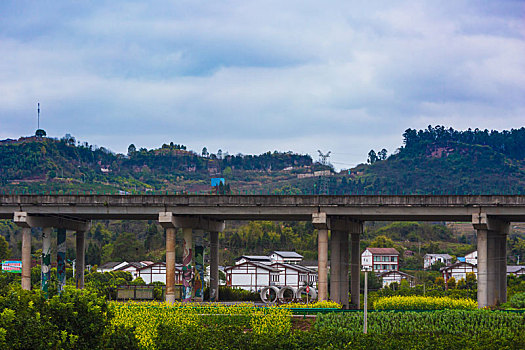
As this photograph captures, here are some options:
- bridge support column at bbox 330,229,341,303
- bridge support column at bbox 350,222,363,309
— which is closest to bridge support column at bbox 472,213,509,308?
bridge support column at bbox 330,229,341,303

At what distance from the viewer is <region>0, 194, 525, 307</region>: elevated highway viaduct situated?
212 feet

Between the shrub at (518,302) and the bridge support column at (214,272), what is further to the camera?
the bridge support column at (214,272)

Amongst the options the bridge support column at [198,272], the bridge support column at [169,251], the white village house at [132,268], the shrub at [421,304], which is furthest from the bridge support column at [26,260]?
the white village house at [132,268]

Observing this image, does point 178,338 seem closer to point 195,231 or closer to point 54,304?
point 54,304

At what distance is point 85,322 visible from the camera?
2964 cm

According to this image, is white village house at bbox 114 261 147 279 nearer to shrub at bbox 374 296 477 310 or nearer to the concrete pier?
the concrete pier

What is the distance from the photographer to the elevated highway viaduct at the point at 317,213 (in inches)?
Result: 2547

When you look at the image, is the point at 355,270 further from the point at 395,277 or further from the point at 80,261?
the point at 395,277

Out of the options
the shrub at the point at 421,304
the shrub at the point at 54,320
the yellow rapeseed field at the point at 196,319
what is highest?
the shrub at the point at 54,320

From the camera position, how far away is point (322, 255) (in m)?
67.8

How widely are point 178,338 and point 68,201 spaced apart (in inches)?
1524

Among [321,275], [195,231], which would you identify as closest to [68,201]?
[195,231]

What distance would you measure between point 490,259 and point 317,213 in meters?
18.0

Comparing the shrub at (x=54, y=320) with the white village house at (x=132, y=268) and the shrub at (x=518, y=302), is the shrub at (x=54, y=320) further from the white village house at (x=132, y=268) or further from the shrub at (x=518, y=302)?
the white village house at (x=132, y=268)
